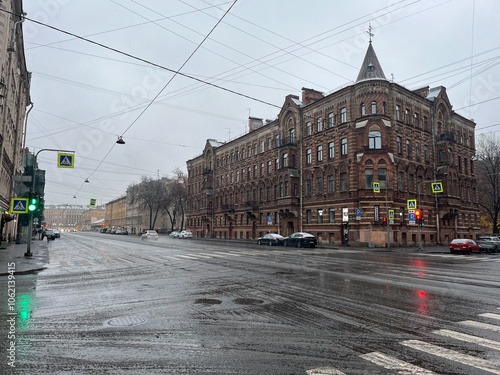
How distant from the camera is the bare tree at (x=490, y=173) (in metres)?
51.2

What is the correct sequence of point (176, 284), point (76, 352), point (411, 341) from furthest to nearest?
1. point (176, 284)
2. point (411, 341)
3. point (76, 352)

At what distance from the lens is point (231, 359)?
4852 millimetres

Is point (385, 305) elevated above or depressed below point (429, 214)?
below

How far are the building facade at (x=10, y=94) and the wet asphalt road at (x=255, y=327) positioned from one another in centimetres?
1760

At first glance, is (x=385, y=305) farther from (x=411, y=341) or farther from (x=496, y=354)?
(x=496, y=354)

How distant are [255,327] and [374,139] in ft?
118

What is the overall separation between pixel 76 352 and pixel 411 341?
5.09 metres

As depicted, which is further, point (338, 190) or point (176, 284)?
point (338, 190)

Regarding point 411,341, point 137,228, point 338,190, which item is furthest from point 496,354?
point 137,228

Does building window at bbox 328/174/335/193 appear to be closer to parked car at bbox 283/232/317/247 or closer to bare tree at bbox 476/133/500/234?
parked car at bbox 283/232/317/247

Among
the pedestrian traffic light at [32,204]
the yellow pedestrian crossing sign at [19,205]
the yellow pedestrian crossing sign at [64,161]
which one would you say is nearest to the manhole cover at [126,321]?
the pedestrian traffic light at [32,204]

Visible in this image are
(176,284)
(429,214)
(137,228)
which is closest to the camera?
(176,284)

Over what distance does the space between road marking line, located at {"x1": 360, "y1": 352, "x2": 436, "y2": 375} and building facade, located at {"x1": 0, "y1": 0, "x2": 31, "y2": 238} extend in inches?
869

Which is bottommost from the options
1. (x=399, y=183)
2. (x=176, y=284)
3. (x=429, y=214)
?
(x=176, y=284)
